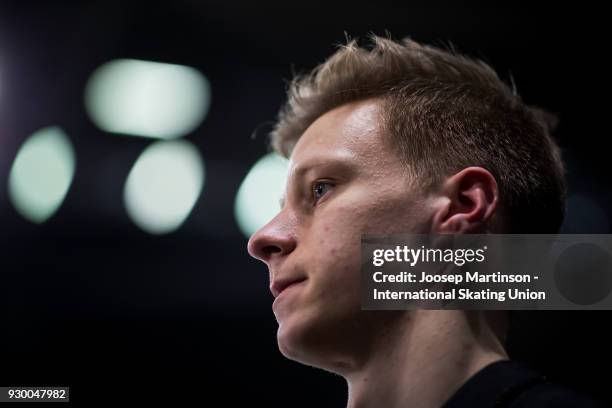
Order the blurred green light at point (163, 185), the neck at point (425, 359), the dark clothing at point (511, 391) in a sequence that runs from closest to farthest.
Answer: the dark clothing at point (511, 391)
the neck at point (425, 359)
the blurred green light at point (163, 185)

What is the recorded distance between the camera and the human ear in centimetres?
118

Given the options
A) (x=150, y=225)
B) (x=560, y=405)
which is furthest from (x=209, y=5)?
(x=560, y=405)

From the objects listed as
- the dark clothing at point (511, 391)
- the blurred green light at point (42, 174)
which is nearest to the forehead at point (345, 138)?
the dark clothing at point (511, 391)

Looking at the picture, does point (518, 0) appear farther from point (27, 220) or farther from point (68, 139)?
point (27, 220)

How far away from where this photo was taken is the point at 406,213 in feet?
3.89

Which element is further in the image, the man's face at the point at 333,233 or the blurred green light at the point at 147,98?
the blurred green light at the point at 147,98

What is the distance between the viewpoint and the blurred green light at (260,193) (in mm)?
2473

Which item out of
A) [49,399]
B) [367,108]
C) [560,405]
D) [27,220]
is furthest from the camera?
[27,220]

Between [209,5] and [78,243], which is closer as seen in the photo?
[209,5]

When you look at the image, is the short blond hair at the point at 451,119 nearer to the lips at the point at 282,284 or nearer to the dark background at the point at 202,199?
the lips at the point at 282,284

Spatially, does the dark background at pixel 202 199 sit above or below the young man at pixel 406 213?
above

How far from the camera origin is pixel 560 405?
950 mm

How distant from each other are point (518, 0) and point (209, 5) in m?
1.03

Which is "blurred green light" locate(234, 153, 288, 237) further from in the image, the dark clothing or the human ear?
the dark clothing
